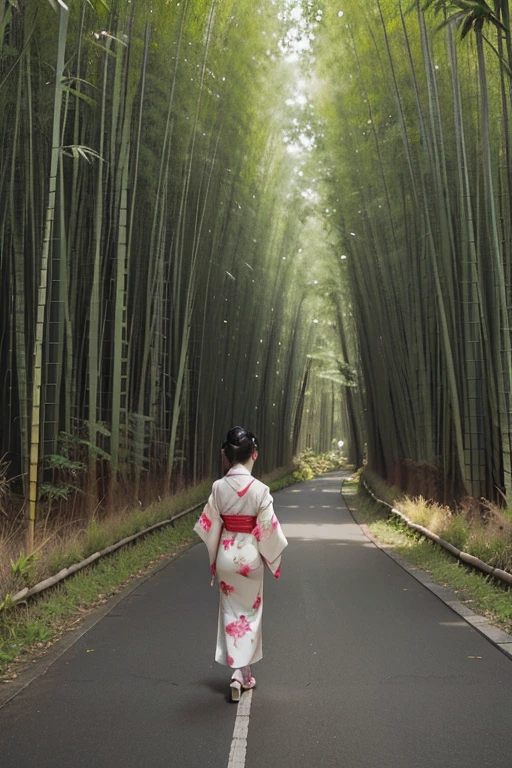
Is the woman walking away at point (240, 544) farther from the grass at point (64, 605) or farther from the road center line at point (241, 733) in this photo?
the grass at point (64, 605)

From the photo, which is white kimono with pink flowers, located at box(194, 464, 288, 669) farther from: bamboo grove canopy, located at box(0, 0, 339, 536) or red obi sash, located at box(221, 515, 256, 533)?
bamboo grove canopy, located at box(0, 0, 339, 536)

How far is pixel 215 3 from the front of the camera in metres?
8.75

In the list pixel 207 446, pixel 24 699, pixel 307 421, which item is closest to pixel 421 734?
pixel 24 699

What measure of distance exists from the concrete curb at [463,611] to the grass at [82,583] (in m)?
2.11

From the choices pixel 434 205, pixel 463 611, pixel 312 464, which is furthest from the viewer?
pixel 312 464

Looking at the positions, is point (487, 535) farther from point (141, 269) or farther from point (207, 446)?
point (207, 446)

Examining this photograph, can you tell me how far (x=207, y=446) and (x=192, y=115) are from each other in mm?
6091

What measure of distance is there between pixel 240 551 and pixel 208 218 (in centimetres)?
749

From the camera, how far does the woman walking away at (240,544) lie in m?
3.41

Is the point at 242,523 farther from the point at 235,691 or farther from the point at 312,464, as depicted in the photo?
the point at 312,464

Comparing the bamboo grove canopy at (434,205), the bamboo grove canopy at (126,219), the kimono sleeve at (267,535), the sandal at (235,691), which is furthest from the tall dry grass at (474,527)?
the bamboo grove canopy at (126,219)

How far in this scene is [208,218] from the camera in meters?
10.4

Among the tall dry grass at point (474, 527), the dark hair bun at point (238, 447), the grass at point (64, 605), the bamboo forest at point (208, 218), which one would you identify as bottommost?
the grass at point (64, 605)

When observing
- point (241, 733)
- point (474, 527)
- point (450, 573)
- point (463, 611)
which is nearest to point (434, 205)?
point (474, 527)
